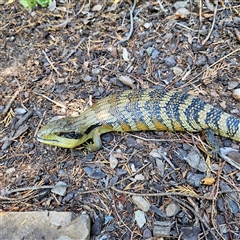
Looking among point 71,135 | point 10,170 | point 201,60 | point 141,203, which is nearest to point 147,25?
point 201,60

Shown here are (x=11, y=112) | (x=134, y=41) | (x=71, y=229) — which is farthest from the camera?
(x=134, y=41)

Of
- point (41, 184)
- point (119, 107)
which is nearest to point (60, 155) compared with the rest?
point (41, 184)

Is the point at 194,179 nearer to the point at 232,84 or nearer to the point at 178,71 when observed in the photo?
the point at 232,84

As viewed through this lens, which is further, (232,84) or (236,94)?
(232,84)

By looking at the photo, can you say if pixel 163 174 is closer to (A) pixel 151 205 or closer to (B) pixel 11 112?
(A) pixel 151 205

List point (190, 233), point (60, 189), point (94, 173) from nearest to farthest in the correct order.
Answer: point (190, 233) → point (60, 189) → point (94, 173)

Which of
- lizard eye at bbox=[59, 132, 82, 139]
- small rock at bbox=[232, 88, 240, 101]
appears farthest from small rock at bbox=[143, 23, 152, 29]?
lizard eye at bbox=[59, 132, 82, 139]

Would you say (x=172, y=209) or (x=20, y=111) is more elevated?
(x=20, y=111)
